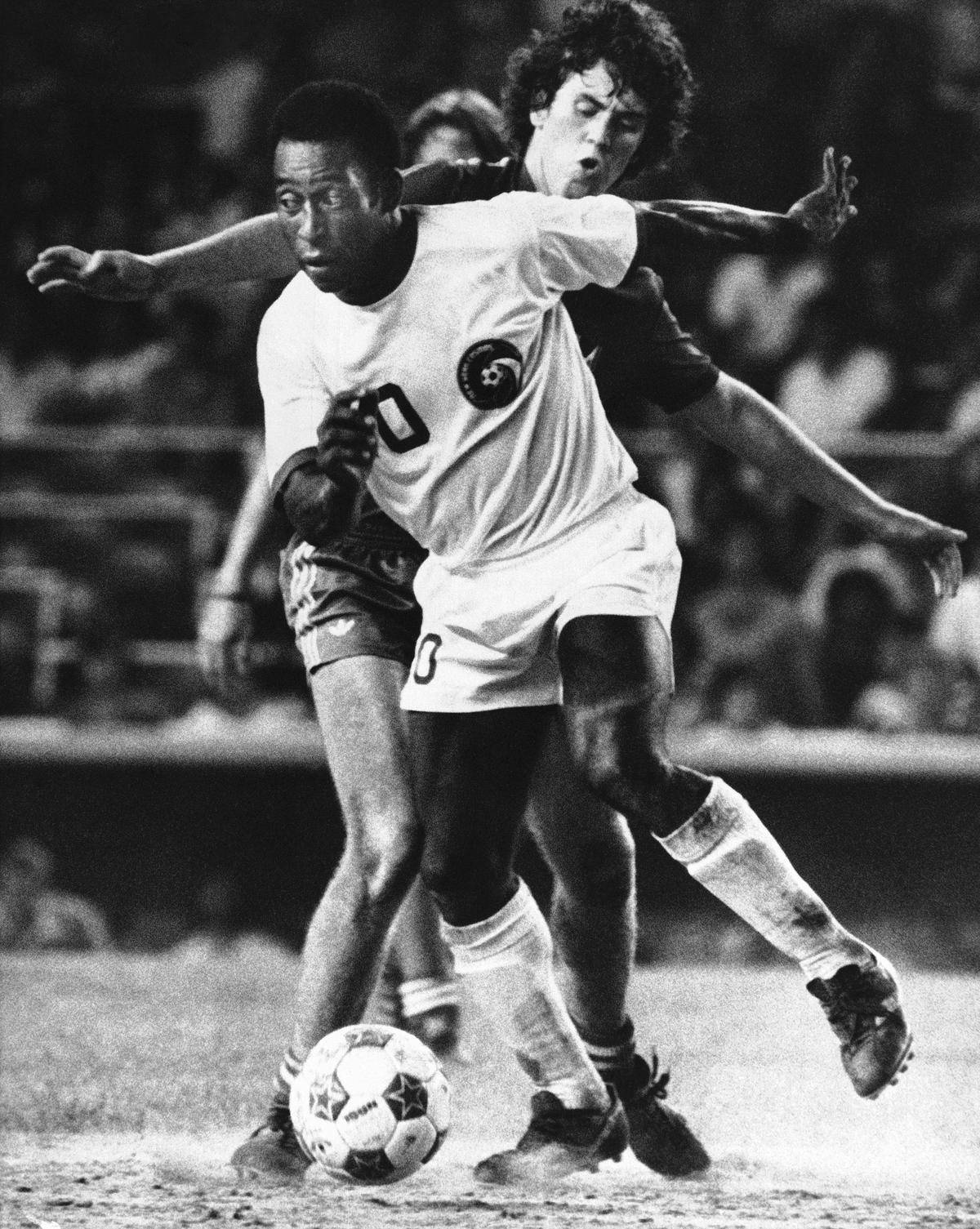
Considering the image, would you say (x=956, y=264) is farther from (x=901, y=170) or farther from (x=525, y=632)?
(x=525, y=632)

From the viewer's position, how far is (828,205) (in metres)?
4.49

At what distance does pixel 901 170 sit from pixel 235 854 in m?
5.22

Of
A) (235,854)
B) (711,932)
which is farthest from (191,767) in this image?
(711,932)

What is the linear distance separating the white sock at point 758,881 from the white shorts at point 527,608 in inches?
15.5

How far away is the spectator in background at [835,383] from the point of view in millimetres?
10555

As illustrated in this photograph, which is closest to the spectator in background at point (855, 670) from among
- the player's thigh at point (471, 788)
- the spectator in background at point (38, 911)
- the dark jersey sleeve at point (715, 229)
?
the spectator in background at point (38, 911)

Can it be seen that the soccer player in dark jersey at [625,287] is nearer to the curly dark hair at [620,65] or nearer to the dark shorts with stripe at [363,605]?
the curly dark hair at [620,65]

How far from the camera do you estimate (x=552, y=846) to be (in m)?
4.47

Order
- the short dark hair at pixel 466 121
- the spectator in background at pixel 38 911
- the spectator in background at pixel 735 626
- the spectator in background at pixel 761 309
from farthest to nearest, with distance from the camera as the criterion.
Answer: the spectator in background at pixel 761 309 → the spectator in background at pixel 38 911 → the spectator in background at pixel 735 626 → the short dark hair at pixel 466 121

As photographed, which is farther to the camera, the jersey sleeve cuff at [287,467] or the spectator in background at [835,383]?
the spectator in background at [835,383]

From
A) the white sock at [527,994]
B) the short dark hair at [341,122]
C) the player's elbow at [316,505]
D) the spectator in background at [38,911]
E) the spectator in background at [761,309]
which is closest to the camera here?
the player's elbow at [316,505]

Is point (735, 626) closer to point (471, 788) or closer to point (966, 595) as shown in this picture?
point (966, 595)

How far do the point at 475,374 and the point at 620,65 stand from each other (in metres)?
1.04

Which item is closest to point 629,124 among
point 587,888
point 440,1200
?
point 587,888
